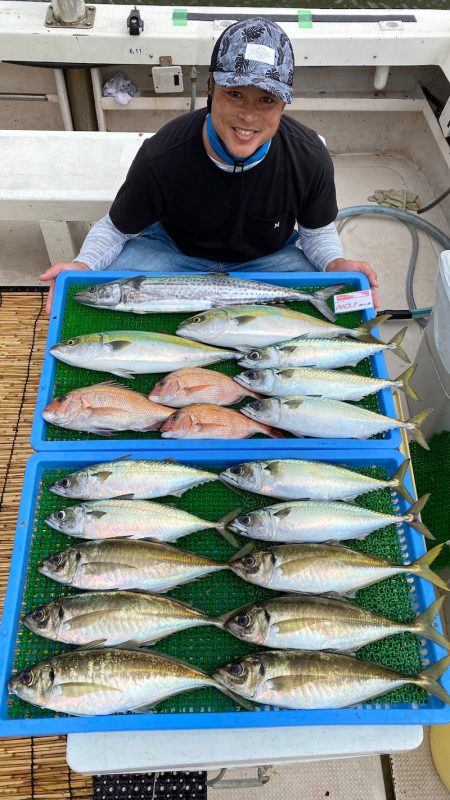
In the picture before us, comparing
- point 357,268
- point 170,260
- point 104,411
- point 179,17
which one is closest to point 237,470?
point 104,411

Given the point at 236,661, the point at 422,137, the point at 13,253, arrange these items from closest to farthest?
the point at 236,661 → the point at 13,253 → the point at 422,137

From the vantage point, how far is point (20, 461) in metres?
2.83

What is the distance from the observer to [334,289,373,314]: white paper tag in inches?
93.7

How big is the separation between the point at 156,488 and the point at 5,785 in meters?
1.43

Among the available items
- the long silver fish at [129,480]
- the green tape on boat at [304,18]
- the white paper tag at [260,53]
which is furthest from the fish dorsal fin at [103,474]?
the green tape on boat at [304,18]

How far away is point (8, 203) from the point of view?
304 cm

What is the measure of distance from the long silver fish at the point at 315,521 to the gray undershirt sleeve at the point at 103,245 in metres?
1.48

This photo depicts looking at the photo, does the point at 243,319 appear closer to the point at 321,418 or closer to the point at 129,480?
the point at 321,418

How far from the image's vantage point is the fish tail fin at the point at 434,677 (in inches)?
63.4

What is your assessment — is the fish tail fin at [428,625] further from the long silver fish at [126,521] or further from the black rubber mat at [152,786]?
the black rubber mat at [152,786]

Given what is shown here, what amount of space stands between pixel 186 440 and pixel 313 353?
0.65 m

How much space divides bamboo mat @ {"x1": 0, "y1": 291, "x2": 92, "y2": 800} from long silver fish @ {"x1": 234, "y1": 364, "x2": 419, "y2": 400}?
1.41m

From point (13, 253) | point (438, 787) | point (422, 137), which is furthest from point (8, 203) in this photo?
point (438, 787)

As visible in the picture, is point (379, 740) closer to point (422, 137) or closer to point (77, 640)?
point (77, 640)
